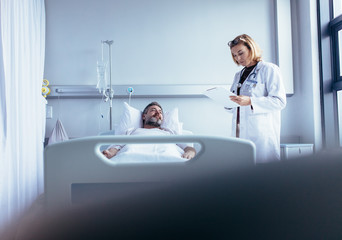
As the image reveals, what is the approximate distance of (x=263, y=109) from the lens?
2145mm

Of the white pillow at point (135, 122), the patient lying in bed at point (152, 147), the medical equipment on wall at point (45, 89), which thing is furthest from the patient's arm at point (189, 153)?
the medical equipment on wall at point (45, 89)

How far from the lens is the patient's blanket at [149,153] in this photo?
1.71 metres

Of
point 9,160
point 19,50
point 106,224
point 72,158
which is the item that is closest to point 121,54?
point 19,50

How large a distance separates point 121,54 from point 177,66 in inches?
24.9

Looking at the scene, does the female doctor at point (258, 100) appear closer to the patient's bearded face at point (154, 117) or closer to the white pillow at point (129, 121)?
the patient's bearded face at point (154, 117)

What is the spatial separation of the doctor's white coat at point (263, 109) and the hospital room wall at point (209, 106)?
3.58 ft

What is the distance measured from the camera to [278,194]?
204mm

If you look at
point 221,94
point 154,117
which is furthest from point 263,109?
point 154,117

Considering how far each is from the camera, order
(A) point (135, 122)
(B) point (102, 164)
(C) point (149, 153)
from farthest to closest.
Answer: (A) point (135, 122)
(C) point (149, 153)
(B) point (102, 164)

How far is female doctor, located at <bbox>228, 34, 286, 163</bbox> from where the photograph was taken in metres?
2.15

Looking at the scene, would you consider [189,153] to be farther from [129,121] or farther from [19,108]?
[19,108]

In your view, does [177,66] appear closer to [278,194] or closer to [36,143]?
[36,143]

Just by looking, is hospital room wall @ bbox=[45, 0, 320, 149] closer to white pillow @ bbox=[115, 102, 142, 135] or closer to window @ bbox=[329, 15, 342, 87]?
window @ bbox=[329, 15, 342, 87]

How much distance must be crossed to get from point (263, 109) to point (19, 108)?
5.79 feet
